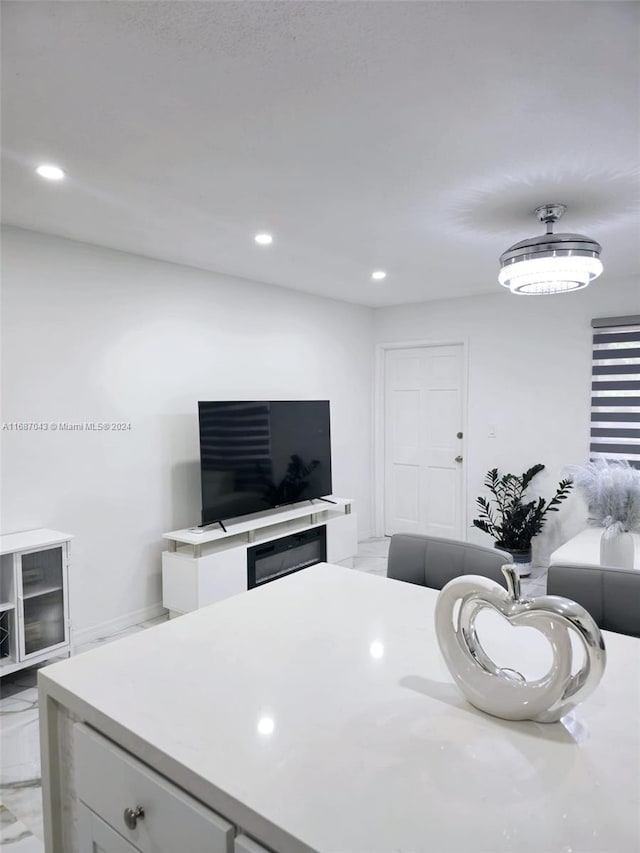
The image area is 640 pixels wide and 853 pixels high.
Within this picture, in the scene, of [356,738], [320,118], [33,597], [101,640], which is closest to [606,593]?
[356,738]

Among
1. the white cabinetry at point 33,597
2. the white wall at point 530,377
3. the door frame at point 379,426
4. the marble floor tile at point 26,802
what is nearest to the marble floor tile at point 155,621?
the white cabinetry at point 33,597

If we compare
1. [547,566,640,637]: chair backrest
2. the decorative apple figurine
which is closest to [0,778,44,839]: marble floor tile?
the decorative apple figurine

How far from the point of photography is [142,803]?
951 millimetres

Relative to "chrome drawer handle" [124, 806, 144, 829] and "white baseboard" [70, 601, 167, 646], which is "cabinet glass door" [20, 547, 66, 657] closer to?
"white baseboard" [70, 601, 167, 646]

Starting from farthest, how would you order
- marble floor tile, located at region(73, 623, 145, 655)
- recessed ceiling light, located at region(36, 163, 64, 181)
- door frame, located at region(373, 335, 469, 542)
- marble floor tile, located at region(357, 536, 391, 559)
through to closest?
door frame, located at region(373, 335, 469, 542) < marble floor tile, located at region(357, 536, 391, 559) < marble floor tile, located at region(73, 623, 145, 655) < recessed ceiling light, located at region(36, 163, 64, 181)

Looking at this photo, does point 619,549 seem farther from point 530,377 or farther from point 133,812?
point 530,377

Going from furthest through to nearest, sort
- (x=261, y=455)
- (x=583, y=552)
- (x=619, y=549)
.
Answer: (x=261, y=455), (x=583, y=552), (x=619, y=549)

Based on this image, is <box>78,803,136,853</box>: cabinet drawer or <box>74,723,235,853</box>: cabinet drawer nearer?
<box>74,723,235,853</box>: cabinet drawer

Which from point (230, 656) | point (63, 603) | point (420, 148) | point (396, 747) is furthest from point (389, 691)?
point (63, 603)

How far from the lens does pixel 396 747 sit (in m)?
0.90

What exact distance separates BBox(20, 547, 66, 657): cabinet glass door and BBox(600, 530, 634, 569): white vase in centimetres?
276

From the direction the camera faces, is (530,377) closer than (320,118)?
No

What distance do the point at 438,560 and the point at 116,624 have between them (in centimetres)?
245

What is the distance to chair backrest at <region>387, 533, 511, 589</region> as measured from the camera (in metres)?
1.79
